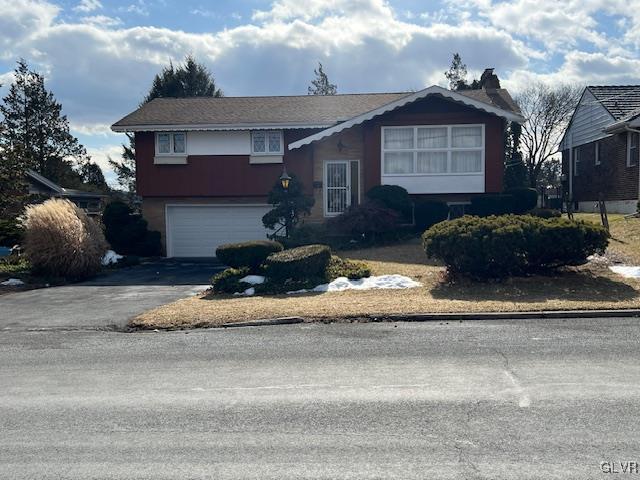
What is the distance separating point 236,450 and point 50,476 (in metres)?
1.35

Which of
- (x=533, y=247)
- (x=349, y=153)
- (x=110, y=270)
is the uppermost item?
(x=349, y=153)

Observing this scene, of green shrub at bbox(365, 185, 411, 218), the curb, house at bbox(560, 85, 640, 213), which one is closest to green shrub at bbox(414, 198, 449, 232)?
green shrub at bbox(365, 185, 411, 218)

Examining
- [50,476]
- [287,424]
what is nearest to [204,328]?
[287,424]

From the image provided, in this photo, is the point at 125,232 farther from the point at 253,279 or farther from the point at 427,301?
the point at 427,301

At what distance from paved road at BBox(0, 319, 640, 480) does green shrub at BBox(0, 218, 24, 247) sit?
1360 cm

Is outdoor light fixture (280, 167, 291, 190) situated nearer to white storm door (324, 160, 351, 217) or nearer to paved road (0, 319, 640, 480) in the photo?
white storm door (324, 160, 351, 217)

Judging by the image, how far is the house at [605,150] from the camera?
22845 mm

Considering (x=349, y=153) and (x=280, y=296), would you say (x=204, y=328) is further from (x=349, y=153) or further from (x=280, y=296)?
(x=349, y=153)

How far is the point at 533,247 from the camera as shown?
11422 mm

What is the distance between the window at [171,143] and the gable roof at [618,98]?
1815 cm

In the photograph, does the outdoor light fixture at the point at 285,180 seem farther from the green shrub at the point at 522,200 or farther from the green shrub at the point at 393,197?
the green shrub at the point at 522,200

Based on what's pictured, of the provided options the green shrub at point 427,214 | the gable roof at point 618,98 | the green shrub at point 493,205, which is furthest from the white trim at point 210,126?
the gable roof at point 618,98

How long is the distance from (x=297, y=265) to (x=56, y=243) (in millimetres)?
8052

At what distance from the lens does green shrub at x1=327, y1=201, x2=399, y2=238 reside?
18062mm
